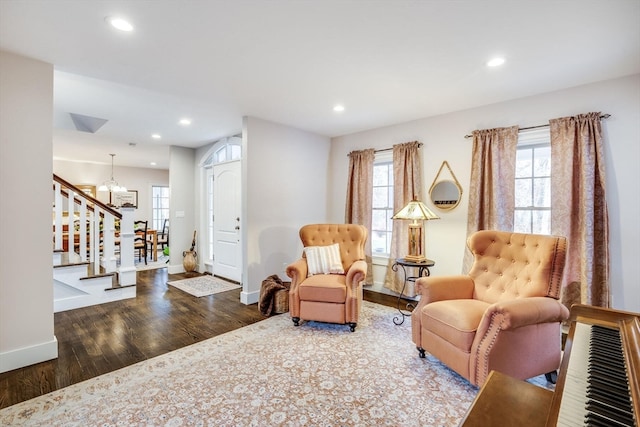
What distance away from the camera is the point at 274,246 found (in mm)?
4129

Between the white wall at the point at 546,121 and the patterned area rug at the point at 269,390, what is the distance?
1665mm

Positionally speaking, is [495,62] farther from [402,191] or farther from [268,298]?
[268,298]

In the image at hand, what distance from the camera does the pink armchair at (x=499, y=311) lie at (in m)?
1.90

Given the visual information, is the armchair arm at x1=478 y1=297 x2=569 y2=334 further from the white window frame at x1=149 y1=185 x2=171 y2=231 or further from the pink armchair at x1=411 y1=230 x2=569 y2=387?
the white window frame at x1=149 y1=185 x2=171 y2=231

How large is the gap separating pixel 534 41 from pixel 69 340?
4676 mm

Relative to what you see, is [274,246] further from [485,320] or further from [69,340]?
[485,320]

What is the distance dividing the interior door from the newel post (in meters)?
1.32

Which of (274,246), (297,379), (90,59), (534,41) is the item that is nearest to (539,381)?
(297,379)

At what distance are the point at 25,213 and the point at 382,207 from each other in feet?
13.0

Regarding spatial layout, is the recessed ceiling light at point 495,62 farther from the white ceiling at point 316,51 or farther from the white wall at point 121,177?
the white wall at point 121,177

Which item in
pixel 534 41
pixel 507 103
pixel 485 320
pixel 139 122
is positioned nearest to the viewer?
pixel 485 320

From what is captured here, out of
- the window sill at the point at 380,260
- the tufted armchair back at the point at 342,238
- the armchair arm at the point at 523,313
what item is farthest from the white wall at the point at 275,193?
the armchair arm at the point at 523,313

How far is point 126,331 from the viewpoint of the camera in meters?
2.95

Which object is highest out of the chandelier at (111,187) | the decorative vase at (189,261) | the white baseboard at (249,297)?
the chandelier at (111,187)
